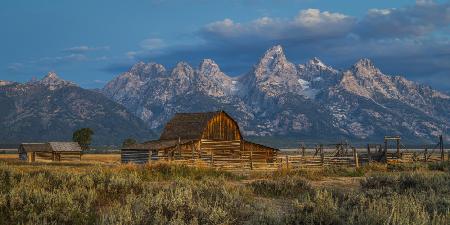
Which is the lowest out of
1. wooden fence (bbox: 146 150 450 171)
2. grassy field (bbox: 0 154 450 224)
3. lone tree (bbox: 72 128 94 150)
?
wooden fence (bbox: 146 150 450 171)

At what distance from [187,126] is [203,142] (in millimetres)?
3702

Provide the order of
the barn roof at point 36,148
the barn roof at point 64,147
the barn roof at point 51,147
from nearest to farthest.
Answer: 1. the barn roof at point 36,148
2. the barn roof at point 51,147
3. the barn roof at point 64,147

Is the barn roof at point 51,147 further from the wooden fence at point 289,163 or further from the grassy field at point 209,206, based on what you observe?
the grassy field at point 209,206

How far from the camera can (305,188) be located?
17.2 meters

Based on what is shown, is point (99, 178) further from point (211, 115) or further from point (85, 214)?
point (211, 115)

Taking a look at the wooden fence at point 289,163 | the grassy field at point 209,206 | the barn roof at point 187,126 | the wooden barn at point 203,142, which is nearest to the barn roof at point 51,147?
the wooden barn at point 203,142

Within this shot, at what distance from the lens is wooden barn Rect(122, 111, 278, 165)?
150ft

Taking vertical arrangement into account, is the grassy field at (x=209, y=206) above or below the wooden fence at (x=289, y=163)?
above

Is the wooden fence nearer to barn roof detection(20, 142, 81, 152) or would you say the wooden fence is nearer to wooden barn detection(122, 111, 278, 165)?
wooden barn detection(122, 111, 278, 165)

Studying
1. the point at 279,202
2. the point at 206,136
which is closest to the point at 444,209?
the point at 279,202

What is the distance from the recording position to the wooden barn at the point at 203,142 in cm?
4578

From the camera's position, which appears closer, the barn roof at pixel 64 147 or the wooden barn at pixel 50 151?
the wooden barn at pixel 50 151

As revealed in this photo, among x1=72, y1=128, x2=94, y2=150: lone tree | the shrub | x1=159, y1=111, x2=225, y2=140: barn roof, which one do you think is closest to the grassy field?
the shrub

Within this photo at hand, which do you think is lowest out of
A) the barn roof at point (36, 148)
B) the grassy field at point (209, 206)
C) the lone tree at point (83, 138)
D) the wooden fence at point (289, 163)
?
the wooden fence at point (289, 163)
